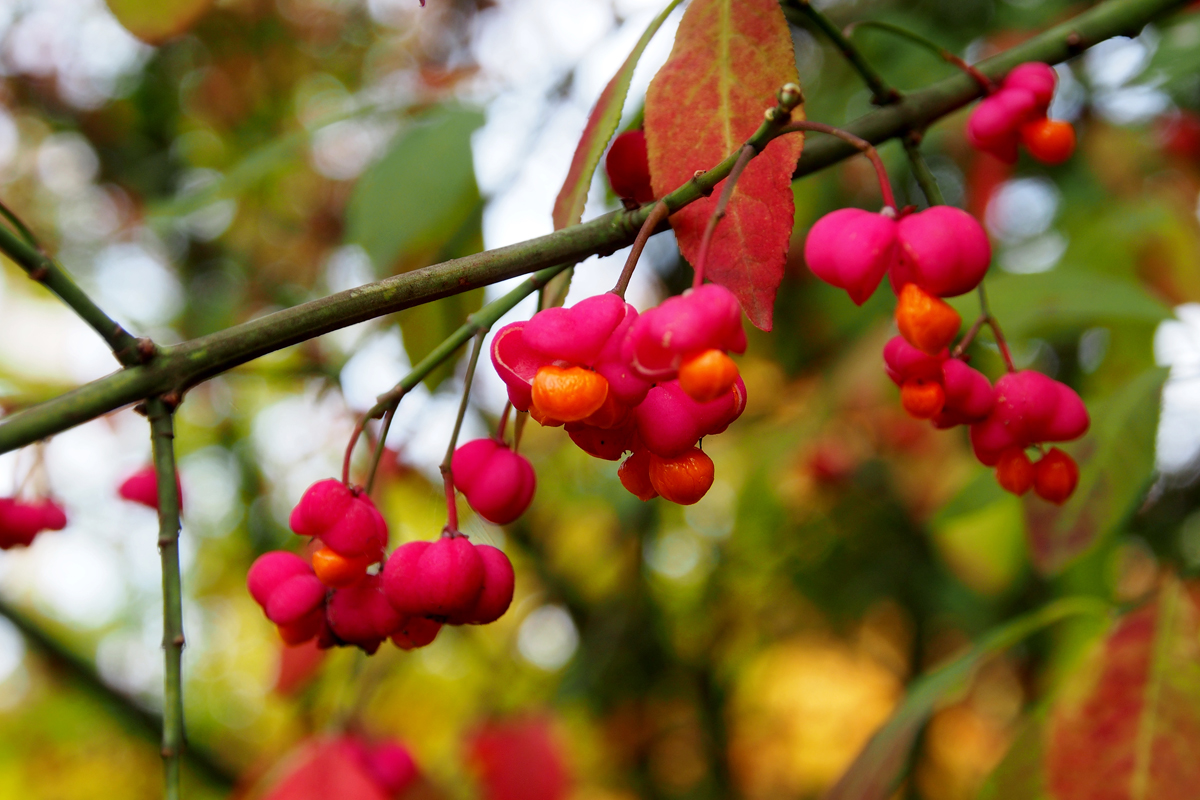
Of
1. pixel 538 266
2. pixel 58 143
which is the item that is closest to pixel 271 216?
pixel 58 143

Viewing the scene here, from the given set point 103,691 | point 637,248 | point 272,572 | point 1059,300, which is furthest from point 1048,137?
point 103,691

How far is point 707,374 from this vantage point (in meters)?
0.36

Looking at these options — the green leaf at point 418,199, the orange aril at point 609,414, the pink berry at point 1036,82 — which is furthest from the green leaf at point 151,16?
the pink berry at point 1036,82

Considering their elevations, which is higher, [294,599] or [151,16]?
[151,16]

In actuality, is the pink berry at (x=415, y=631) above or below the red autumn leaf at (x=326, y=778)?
above

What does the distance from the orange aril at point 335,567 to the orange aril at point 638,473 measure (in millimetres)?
176

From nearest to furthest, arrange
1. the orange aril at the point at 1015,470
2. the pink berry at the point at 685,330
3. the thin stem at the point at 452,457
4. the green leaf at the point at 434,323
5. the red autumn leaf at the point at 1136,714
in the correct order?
the pink berry at the point at 685,330, the thin stem at the point at 452,457, the orange aril at the point at 1015,470, the red autumn leaf at the point at 1136,714, the green leaf at the point at 434,323

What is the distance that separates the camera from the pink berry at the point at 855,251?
0.42m

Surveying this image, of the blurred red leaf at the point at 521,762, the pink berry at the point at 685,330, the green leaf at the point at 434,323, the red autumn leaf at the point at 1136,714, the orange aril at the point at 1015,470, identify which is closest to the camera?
the pink berry at the point at 685,330

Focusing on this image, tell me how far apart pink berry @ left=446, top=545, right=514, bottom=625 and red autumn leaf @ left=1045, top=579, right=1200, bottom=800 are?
54 centimetres

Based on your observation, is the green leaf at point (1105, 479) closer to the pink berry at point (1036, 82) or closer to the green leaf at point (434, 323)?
the pink berry at point (1036, 82)

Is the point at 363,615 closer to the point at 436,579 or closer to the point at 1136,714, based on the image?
the point at 436,579

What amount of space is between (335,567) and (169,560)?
0.11 meters

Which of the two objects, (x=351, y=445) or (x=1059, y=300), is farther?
(x=1059, y=300)
